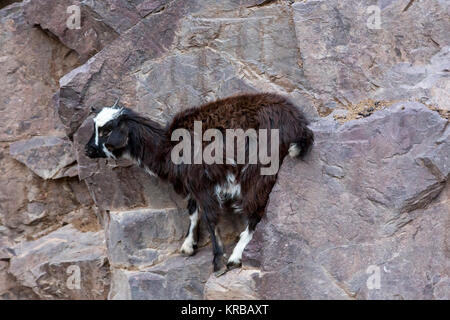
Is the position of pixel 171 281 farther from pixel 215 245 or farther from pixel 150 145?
pixel 150 145

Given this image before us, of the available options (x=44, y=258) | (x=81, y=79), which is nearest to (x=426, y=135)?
(x=81, y=79)

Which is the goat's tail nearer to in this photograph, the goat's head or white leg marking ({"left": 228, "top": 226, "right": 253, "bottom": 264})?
white leg marking ({"left": 228, "top": 226, "right": 253, "bottom": 264})

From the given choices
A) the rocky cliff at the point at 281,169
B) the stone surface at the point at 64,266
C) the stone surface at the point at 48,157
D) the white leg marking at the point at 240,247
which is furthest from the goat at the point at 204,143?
the stone surface at the point at 48,157

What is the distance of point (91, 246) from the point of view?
6520mm

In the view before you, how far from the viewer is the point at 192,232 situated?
18.9 feet

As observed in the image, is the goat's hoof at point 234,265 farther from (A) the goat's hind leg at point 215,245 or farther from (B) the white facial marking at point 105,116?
(B) the white facial marking at point 105,116

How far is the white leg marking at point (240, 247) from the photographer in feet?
17.6

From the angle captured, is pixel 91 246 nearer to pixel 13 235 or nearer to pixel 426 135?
pixel 13 235

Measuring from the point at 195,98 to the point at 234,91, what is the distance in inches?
14.7

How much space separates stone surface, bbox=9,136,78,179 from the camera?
6883 mm

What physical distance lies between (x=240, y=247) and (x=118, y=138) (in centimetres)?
139

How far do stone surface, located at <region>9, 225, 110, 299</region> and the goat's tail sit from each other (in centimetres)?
232

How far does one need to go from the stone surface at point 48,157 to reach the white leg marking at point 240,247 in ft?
7.64

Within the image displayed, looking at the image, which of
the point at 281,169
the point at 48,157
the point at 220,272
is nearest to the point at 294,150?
the point at 281,169
